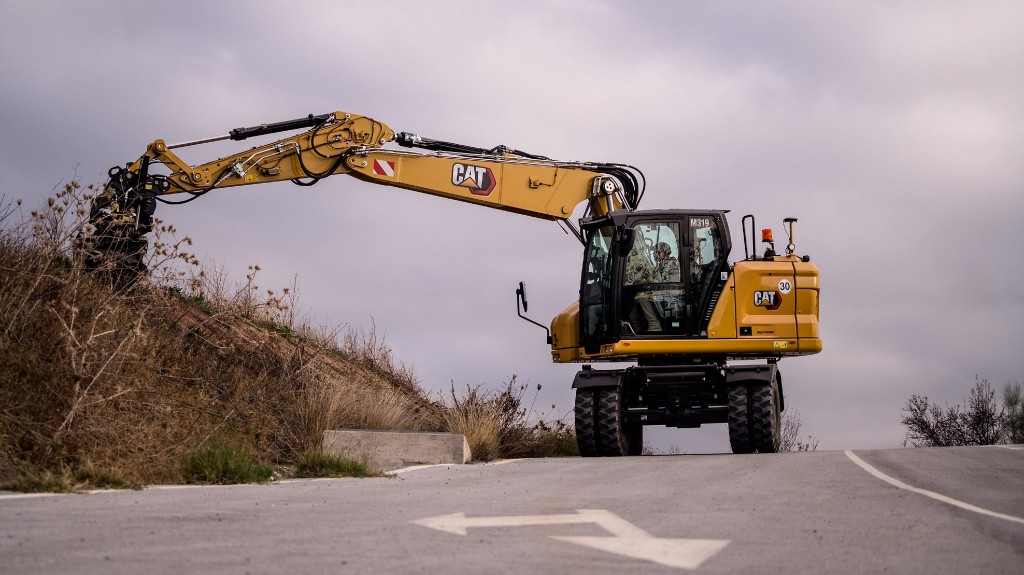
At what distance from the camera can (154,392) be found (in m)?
12.6

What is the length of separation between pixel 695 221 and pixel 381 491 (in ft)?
33.9

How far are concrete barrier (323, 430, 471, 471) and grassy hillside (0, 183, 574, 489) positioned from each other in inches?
17.9

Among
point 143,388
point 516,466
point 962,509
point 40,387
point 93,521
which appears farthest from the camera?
point 516,466

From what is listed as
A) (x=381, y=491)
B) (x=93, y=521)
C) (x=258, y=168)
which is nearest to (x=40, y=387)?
(x=381, y=491)

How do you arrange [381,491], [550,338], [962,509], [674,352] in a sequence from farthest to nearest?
[550,338] → [674,352] → [381,491] → [962,509]

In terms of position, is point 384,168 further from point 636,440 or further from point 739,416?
point 739,416

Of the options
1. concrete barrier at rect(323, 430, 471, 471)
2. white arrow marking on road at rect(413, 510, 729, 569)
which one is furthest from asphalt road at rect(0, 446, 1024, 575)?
concrete barrier at rect(323, 430, 471, 471)

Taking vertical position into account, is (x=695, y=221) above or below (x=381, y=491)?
above

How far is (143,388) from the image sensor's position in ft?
40.2

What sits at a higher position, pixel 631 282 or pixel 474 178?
pixel 474 178

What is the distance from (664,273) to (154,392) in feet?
31.2

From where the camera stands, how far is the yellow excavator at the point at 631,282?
61.5ft

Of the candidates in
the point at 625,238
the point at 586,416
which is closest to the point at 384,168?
the point at 625,238

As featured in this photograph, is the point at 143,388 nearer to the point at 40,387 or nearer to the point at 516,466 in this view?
the point at 40,387
